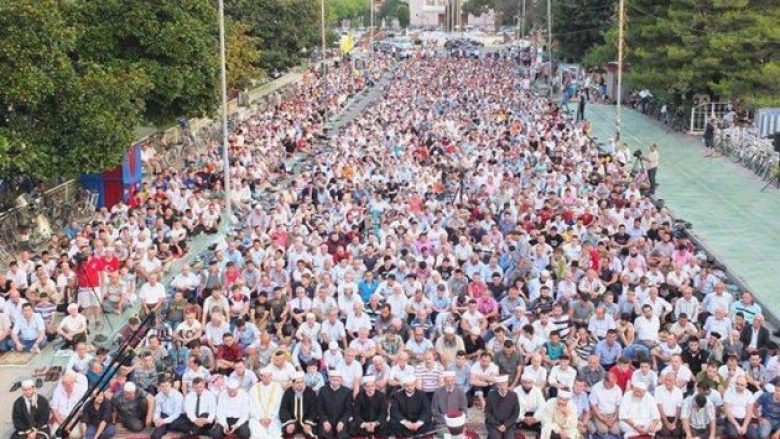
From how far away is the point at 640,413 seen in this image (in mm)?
11609

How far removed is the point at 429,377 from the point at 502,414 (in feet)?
3.72

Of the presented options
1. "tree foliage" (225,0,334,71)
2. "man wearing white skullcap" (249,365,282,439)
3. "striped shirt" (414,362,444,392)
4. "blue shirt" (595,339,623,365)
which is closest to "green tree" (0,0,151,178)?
"man wearing white skullcap" (249,365,282,439)

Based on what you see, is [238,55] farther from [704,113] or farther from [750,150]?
[750,150]

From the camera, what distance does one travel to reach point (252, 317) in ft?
48.4

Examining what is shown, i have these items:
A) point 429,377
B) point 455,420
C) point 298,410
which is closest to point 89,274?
point 298,410

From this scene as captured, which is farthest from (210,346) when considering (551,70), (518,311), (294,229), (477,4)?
(477,4)

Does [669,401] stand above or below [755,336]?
below

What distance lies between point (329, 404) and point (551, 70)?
4885 centimetres

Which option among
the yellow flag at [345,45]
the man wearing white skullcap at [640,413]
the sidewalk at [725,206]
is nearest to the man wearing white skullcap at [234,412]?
the man wearing white skullcap at [640,413]

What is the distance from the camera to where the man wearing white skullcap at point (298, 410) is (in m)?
12.1

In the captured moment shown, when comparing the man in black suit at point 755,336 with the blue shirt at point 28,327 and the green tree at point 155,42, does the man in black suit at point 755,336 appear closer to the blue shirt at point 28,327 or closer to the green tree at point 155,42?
the blue shirt at point 28,327

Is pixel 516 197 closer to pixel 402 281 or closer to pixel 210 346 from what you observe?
pixel 402 281

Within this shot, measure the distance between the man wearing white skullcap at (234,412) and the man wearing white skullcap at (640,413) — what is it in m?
4.06

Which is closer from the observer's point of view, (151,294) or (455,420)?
(455,420)
